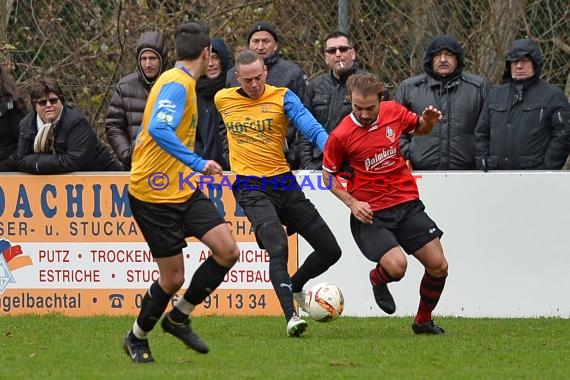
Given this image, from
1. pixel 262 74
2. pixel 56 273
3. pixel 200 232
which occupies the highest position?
pixel 262 74

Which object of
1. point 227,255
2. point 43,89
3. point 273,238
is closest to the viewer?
point 227,255

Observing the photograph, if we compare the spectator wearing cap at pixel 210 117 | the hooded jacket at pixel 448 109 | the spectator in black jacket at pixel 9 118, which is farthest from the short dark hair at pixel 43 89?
the hooded jacket at pixel 448 109

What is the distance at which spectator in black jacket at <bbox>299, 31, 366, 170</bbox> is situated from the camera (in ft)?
37.3

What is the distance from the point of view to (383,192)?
9.52 metres

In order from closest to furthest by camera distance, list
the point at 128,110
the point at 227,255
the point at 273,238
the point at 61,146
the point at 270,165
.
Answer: the point at 227,255 → the point at 273,238 → the point at 270,165 → the point at 61,146 → the point at 128,110

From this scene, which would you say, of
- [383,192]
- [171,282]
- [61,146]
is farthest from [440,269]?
[61,146]

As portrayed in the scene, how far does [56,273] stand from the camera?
11.5 meters

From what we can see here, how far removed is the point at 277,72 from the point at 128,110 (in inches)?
57.7

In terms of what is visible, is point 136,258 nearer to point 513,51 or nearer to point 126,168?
point 126,168

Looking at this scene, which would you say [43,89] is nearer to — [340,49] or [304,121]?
[340,49]

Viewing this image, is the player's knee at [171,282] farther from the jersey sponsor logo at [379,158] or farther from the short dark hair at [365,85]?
the short dark hair at [365,85]

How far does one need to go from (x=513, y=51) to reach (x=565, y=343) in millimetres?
2965

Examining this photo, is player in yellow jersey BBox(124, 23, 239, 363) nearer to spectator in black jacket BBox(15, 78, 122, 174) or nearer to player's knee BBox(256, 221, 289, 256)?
→ player's knee BBox(256, 221, 289, 256)

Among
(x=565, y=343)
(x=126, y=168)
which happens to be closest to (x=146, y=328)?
(x=565, y=343)
